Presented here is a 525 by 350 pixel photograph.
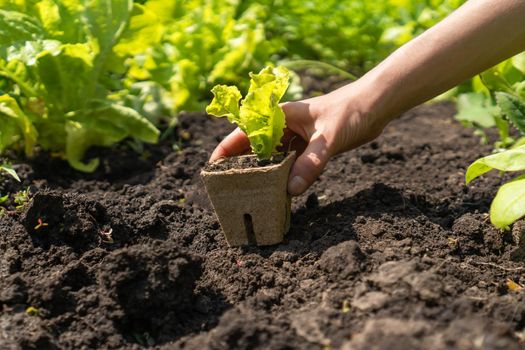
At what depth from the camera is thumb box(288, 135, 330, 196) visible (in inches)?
109

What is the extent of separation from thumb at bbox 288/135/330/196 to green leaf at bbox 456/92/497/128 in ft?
5.74

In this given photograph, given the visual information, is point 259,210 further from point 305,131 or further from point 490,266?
point 490,266

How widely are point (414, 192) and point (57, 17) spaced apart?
2.01 meters

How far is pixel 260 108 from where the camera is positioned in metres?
2.74

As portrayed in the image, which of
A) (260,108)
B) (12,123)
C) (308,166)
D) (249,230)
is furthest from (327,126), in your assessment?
(12,123)

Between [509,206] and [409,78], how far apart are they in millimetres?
Result: 620

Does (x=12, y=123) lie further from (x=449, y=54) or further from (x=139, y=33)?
(x=449, y=54)

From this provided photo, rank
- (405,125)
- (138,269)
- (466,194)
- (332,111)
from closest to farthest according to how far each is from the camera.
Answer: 1. (138,269)
2. (332,111)
3. (466,194)
4. (405,125)

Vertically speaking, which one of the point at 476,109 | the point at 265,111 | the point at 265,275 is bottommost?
the point at 476,109

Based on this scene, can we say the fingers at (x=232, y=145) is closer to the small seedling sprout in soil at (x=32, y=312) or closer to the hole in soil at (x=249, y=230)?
the hole in soil at (x=249, y=230)

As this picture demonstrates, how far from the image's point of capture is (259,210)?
2.78 m

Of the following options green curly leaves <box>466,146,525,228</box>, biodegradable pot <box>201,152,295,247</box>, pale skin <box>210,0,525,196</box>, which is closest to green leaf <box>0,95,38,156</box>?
biodegradable pot <box>201,152,295,247</box>

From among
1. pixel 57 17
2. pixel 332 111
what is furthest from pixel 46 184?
pixel 332 111

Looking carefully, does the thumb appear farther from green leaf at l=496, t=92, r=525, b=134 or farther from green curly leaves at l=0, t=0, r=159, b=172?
green curly leaves at l=0, t=0, r=159, b=172
